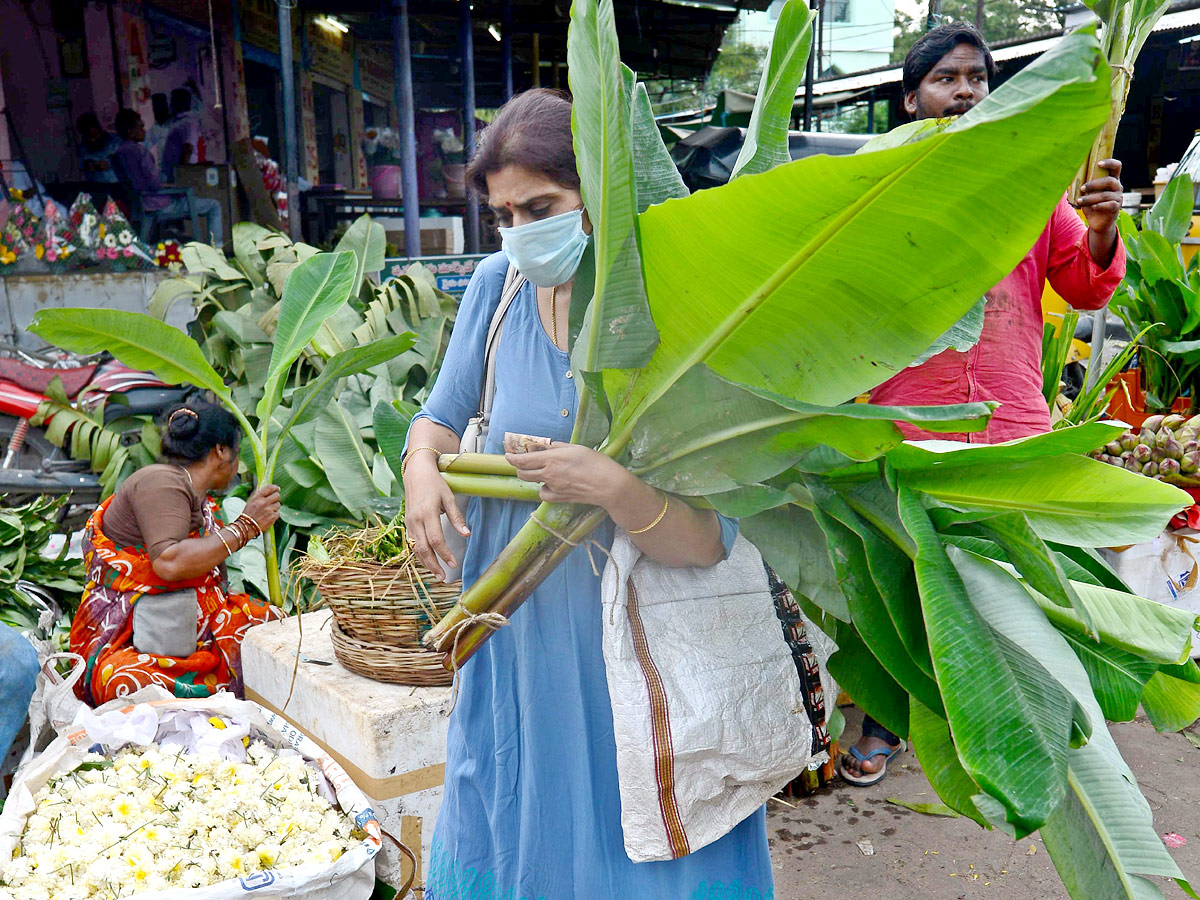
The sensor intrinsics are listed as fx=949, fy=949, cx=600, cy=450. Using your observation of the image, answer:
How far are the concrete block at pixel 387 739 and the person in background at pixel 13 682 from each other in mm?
625

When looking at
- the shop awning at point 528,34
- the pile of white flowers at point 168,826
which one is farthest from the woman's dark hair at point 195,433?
the shop awning at point 528,34

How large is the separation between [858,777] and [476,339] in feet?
7.09

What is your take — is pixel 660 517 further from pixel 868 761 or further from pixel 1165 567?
pixel 1165 567

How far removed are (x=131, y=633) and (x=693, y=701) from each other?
2254 mm

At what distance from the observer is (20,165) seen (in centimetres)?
570

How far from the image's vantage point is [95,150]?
615cm

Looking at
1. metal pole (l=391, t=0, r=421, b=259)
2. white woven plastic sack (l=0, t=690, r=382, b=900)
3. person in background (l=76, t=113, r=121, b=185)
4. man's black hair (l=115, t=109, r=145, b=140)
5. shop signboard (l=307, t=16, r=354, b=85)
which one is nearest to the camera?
white woven plastic sack (l=0, t=690, r=382, b=900)

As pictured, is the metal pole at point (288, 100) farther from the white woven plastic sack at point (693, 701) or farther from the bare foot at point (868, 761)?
the white woven plastic sack at point (693, 701)

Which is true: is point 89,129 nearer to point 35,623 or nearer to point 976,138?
point 35,623

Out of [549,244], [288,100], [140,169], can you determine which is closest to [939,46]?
[549,244]

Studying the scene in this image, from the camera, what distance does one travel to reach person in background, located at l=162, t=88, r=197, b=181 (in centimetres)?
654

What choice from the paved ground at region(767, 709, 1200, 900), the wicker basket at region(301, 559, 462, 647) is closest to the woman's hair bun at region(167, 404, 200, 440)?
the wicker basket at region(301, 559, 462, 647)

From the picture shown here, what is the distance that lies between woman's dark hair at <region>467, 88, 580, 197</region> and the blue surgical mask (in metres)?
0.09

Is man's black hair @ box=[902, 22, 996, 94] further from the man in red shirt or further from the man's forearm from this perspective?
the man's forearm
